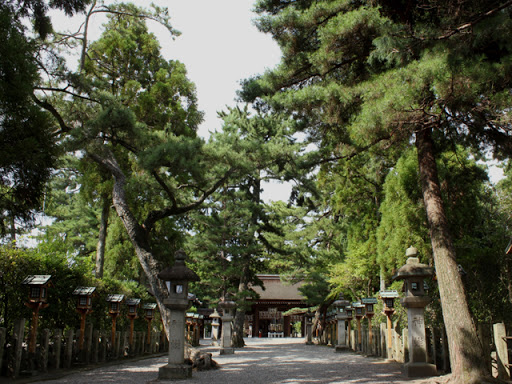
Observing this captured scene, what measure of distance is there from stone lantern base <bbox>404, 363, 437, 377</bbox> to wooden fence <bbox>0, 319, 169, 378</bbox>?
6.44m

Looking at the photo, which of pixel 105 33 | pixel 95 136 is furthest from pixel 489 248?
pixel 105 33

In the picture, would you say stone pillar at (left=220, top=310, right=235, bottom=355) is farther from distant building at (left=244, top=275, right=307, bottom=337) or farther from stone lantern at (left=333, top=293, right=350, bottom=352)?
distant building at (left=244, top=275, right=307, bottom=337)

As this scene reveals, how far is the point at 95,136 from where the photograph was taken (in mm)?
8531

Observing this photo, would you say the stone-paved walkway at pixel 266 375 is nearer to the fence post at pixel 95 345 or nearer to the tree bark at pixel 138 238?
the fence post at pixel 95 345

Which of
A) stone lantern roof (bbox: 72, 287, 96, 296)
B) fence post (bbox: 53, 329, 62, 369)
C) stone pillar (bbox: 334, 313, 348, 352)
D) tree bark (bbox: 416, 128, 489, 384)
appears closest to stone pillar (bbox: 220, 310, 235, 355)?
stone pillar (bbox: 334, 313, 348, 352)

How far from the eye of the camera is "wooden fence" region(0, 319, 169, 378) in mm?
6652

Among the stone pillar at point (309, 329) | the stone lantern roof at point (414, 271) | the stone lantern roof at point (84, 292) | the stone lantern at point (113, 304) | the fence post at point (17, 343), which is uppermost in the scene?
the stone lantern roof at point (414, 271)

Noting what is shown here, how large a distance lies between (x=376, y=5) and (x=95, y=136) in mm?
6038

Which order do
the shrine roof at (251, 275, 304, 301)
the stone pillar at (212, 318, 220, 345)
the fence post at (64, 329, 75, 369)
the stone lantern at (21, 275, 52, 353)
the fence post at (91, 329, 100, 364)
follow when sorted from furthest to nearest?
1. the shrine roof at (251, 275, 304, 301)
2. the stone pillar at (212, 318, 220, 345)
3. the fence post at (91, 329, 100, 364)
4. the fence post at (64, 329, 75, 369)
5. the stone lantern at (21, 275, 52, 353)

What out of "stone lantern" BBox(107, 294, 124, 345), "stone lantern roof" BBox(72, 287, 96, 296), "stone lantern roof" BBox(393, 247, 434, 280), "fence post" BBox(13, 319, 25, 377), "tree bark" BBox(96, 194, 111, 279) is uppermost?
"tree bark" BBox(96, 194, 111, 279)

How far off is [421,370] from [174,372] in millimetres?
4386

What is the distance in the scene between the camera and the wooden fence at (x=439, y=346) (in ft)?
19.6

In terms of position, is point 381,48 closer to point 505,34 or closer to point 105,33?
point 505,34

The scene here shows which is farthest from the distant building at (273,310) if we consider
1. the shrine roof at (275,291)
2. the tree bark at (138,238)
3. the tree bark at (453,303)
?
the tree bark at (453,303)
